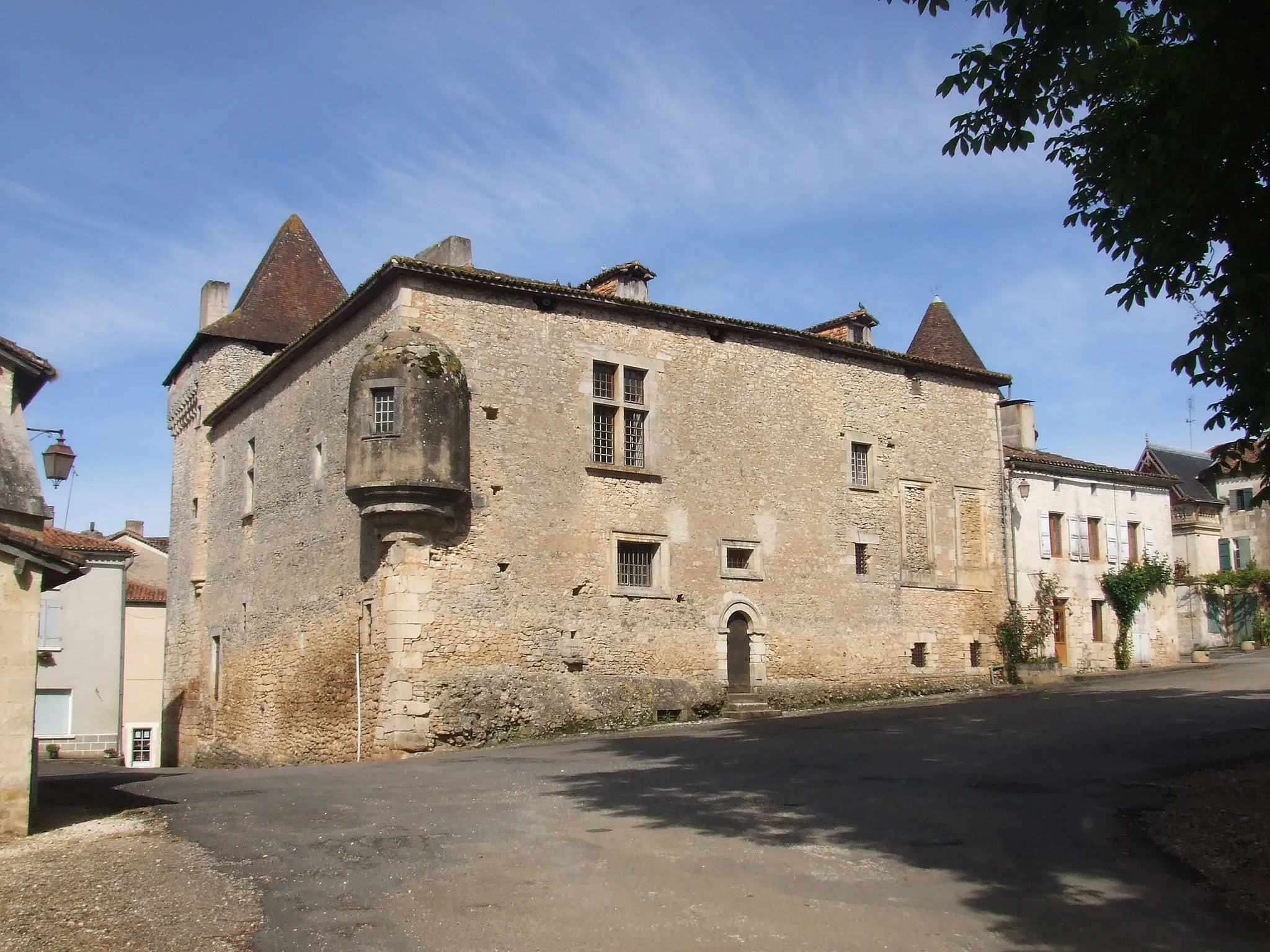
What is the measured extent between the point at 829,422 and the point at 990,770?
11218 mm

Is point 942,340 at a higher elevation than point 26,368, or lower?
higher

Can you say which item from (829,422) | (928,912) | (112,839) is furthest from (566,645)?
(928,912)

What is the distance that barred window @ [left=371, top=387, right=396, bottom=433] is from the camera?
1684 cm

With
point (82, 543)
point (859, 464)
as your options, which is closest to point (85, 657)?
point (82, 543)

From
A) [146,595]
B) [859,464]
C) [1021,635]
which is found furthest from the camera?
[146,595]

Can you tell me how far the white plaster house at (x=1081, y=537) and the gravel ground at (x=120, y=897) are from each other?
66.3 ft

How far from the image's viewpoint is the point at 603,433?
63.9 feet

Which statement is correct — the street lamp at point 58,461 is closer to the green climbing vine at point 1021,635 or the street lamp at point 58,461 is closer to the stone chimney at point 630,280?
the stone chimney at point 630,280

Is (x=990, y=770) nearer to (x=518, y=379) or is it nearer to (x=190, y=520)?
(x=518, y=379)

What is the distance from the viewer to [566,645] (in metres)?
18.3

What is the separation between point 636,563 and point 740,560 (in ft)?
7.40

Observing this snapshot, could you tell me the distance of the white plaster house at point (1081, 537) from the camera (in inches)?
1017

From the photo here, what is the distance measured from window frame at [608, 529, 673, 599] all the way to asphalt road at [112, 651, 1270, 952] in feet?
14.4

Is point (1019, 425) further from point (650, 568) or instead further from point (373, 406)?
point (373, 406)
